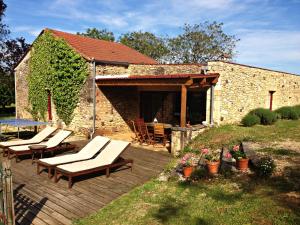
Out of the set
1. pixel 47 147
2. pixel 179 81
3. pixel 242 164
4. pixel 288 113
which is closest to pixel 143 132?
pixel 179 81

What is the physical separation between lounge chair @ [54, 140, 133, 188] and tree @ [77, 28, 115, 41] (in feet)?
125

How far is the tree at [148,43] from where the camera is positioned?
3930 cm

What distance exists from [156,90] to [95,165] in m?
8.43

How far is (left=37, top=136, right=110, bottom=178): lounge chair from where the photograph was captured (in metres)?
6.89

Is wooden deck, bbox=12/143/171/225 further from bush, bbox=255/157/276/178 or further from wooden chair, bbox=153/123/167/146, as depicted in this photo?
bush, bbox=255/157/276/178

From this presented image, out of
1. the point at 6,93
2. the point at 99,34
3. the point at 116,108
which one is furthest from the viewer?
the point at 99,34

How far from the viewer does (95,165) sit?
695cm

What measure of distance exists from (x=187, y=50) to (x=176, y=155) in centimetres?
2833

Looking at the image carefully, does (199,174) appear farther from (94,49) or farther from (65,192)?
(94,49)

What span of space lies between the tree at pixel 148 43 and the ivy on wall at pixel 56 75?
82.8 ft

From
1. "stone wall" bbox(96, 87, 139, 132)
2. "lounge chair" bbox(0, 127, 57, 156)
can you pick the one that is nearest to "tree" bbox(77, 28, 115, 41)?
"stone wall" bbox(96, 87, 139, 132)

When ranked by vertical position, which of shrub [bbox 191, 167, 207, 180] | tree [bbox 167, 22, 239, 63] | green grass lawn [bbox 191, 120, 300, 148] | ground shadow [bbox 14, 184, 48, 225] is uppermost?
tree [bbox 167, 22, 239, 63]

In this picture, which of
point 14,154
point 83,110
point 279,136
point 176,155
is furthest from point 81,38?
point 279,136

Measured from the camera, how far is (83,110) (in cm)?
1313
